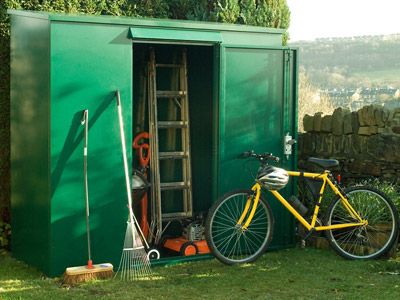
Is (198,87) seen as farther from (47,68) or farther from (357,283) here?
(357,283)

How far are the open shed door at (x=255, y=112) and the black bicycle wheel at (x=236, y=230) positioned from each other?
202 mm

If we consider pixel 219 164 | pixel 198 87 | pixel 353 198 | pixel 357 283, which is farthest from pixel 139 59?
pixel 357 283

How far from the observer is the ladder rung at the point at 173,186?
8.34 m

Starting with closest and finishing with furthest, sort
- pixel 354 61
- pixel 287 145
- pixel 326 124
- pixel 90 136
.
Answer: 1. pixel 90 136
2. pixel 287 145
3. pixel 326 124
4. pixel 354 61

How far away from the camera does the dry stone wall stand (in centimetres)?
892

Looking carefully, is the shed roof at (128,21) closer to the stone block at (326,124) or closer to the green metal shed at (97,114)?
→ the green metal shed at (97,114)

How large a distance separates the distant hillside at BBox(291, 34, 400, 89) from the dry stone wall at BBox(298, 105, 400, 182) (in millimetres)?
9315

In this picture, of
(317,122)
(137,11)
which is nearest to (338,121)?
(317,122)

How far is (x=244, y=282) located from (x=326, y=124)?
3.33 meters

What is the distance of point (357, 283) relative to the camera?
682 centimetres

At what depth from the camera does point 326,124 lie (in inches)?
378

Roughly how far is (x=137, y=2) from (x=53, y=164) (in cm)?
303

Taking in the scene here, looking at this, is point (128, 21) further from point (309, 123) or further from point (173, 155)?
point (309, 123)

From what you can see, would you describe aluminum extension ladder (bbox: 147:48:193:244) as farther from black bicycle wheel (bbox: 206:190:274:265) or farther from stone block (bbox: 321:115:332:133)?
stone block (bbox: 321:115:332:133)
